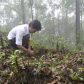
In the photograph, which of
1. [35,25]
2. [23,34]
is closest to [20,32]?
[23,34]

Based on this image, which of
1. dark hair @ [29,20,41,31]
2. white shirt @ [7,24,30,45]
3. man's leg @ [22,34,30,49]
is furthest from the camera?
man's leg @ [22,34,30,49]

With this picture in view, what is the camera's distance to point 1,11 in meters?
50.8

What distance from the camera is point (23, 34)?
262 inches

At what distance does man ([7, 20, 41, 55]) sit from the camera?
6242mm

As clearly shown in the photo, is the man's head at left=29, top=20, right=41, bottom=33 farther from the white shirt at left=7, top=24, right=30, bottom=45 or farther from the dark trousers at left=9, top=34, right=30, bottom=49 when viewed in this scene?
the dark trousers at left=9, top=34, right=30, bottom=49

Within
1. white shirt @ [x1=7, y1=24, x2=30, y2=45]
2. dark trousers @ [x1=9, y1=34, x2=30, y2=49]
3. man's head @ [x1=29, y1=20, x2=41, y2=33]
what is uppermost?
man's head @ [x1=29, y1=20, x2=41, y2=33]

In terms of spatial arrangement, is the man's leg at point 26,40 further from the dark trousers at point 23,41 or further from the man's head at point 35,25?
the man's head at point 35,25

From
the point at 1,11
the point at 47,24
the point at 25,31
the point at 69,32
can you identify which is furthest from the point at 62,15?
the point at 25,31

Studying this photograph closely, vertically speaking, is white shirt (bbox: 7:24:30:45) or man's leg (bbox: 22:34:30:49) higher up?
white shirt (bbox: 7:24:30:45)

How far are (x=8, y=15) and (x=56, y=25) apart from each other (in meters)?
11.3

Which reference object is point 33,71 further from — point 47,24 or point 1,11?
point 1,11

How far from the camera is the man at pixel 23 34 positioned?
624 cm

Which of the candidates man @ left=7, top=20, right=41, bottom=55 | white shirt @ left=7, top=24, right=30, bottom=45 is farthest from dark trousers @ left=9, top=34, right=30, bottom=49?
white shirt @ left=7, top=24, right=30, bottom=45

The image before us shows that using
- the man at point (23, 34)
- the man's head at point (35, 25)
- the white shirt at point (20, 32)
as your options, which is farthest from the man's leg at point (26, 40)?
the man's head at point (35, 25)
